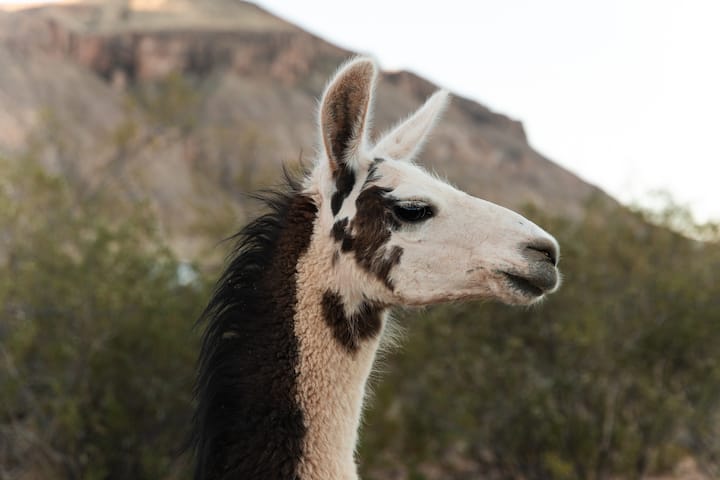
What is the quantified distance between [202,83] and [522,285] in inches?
3556

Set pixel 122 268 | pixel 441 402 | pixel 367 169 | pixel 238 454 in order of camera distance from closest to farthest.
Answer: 1. pixel 238 454
2. pixel 367 169
3. pixel 122 268
4. pixel 441 402

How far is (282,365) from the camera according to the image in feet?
10.2

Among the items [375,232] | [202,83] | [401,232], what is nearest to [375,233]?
[375,232]

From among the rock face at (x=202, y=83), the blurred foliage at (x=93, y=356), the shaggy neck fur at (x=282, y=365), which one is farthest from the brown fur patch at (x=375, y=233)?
the rock face at (x=202, y=83)

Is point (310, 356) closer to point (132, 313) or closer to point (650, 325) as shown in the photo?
point (132, 313)

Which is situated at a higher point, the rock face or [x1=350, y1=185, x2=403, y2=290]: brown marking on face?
[x1=350, y1=185, x2=403, y2=290]: brown marking on face

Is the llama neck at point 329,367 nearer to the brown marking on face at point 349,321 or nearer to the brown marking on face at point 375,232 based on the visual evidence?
the brown marking on face at point 349,321

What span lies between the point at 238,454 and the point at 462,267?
4.01 ft

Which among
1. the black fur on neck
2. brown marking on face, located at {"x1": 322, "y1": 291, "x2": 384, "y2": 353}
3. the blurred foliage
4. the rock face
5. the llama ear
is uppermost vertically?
the llama ear

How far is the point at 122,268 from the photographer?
11.3m

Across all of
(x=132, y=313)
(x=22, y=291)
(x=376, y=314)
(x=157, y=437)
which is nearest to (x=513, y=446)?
(x=157, y=437)

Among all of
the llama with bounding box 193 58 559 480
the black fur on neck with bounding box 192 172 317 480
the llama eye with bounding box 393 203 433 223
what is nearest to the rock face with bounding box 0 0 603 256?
the black fur on neck with bounding box 192 172 317 480

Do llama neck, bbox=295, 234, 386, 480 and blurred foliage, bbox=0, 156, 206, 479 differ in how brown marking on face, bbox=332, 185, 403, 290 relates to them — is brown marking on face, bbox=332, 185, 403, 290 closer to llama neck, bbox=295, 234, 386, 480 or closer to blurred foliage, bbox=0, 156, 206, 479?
llama neck, bbox=295, 234, 386, 480

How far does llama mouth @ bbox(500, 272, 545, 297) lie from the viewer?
3047 millimetres
